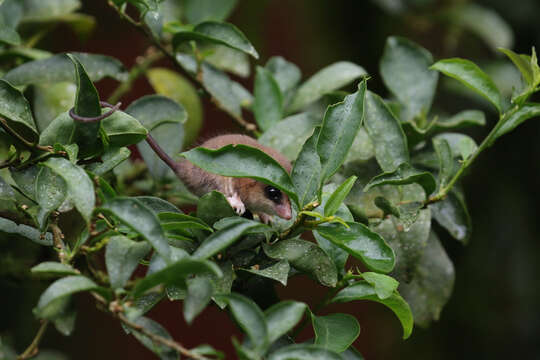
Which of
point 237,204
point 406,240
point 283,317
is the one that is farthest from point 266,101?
point 283,317

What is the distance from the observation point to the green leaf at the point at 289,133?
139 cm

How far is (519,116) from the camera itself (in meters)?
1.16

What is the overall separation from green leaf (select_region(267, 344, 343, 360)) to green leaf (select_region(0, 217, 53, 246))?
0.42m

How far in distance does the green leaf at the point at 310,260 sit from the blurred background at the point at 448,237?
1.74 m

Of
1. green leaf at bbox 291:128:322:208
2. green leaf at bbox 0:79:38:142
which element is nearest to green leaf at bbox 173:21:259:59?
green leaf at bbox 291:128:322:208

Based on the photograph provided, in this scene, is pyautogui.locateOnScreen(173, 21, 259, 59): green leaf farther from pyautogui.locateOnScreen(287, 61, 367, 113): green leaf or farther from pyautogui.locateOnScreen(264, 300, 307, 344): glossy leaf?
pyautogui.locateOnScreen(264, 300, 307, 344): glossy leaf

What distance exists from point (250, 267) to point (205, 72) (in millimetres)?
714

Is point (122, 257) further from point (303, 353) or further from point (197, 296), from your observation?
point (303, 353)

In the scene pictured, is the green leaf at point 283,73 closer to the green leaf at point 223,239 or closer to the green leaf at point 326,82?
the green leaf at point 326,82

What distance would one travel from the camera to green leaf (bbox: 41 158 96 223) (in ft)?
2.80

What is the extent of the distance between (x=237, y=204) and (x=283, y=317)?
76 centimetres

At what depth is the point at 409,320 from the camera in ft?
3.34

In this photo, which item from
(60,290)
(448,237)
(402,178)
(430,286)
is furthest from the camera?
(448,237)

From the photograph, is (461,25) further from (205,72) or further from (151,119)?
(151,119)
